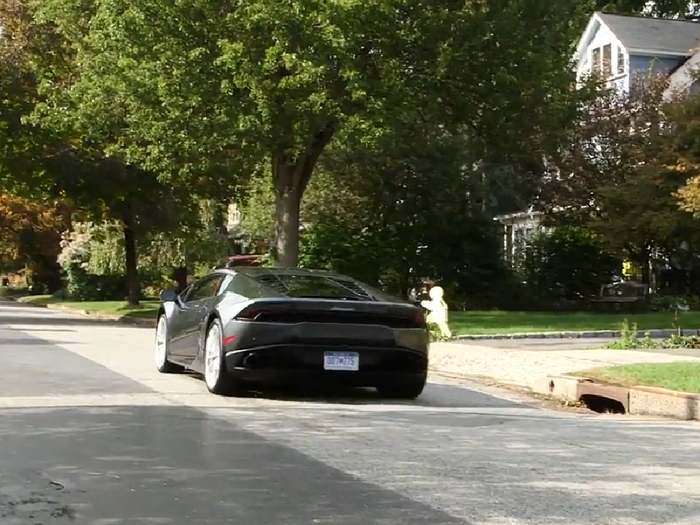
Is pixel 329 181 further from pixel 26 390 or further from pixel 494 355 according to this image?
pixel 26 390

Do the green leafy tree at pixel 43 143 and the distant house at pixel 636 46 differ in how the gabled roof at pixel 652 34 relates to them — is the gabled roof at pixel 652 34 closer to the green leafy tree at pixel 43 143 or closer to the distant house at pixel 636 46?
the distant house at pixel 636 46

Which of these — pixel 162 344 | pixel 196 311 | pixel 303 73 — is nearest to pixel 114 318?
pixel 303 73

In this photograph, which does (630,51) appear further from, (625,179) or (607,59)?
(625,179)

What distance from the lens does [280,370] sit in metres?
11.5

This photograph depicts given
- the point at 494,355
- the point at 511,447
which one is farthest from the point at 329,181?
the point at 511,447

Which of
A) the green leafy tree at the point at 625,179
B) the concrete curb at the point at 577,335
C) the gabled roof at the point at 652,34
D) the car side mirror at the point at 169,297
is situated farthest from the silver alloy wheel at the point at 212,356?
the gabled roof at the point at 652,34

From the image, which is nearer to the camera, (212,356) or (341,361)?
(341,361)

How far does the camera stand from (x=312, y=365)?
11.5 meters

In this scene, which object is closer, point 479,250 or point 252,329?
point 252,329

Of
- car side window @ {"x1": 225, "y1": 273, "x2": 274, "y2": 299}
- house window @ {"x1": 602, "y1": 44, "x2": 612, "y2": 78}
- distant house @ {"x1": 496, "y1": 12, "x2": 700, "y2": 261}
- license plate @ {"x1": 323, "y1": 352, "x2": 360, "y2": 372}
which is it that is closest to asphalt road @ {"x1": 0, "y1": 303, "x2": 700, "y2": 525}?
license plate @ {"x1": 323, "y1": 352, "x2": 360, "y2": 372}

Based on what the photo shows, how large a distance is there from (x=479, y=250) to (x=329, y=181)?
535cm

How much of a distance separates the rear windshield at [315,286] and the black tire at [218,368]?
73 cm

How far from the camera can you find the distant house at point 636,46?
44381mm

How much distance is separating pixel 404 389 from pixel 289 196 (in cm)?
1727
